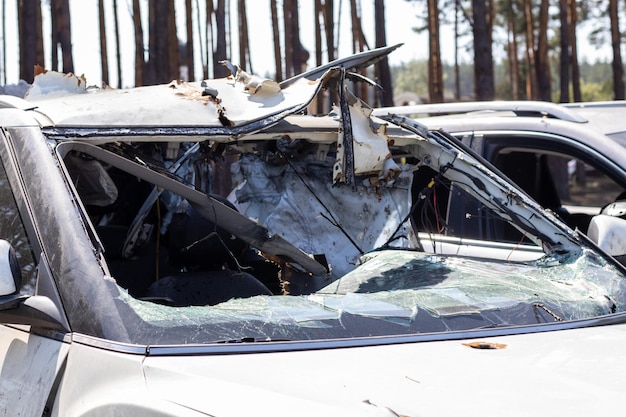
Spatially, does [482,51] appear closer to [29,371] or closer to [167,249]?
[167,249]

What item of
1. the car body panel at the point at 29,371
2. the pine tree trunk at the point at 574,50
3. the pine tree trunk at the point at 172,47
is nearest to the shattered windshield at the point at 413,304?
the car body panel at the point at 29,371

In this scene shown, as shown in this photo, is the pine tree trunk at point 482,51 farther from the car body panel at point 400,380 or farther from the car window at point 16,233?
the car body panel at point 400,380

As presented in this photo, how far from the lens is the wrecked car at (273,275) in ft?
6.98

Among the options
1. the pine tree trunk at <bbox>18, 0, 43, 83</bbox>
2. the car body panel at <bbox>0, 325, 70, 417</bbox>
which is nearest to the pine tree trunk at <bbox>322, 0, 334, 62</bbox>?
the pine tree trunk at <bbox>18, 0, 43, 83</bbox>

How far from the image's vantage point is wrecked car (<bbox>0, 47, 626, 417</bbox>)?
2.13 meters

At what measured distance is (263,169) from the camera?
15.2 ft

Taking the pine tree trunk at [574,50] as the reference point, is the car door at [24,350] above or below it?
below

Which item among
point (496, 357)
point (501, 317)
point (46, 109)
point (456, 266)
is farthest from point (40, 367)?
point (456, 266)

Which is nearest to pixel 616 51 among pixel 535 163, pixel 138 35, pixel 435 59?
pixel 435 59

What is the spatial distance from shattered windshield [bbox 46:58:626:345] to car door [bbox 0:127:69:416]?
8.2 inches

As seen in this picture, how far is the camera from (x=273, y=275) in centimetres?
427

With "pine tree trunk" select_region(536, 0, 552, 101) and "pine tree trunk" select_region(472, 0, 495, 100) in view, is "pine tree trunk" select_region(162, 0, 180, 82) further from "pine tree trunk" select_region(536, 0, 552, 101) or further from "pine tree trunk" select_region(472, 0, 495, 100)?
"pine tree trunk" select_region(536, 0, 552, 101)

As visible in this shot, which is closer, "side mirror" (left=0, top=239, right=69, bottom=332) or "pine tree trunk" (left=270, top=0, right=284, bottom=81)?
"side mirror" (left=0, top=239, right=69, bottom=332)

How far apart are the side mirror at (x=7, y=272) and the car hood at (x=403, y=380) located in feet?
1.51
